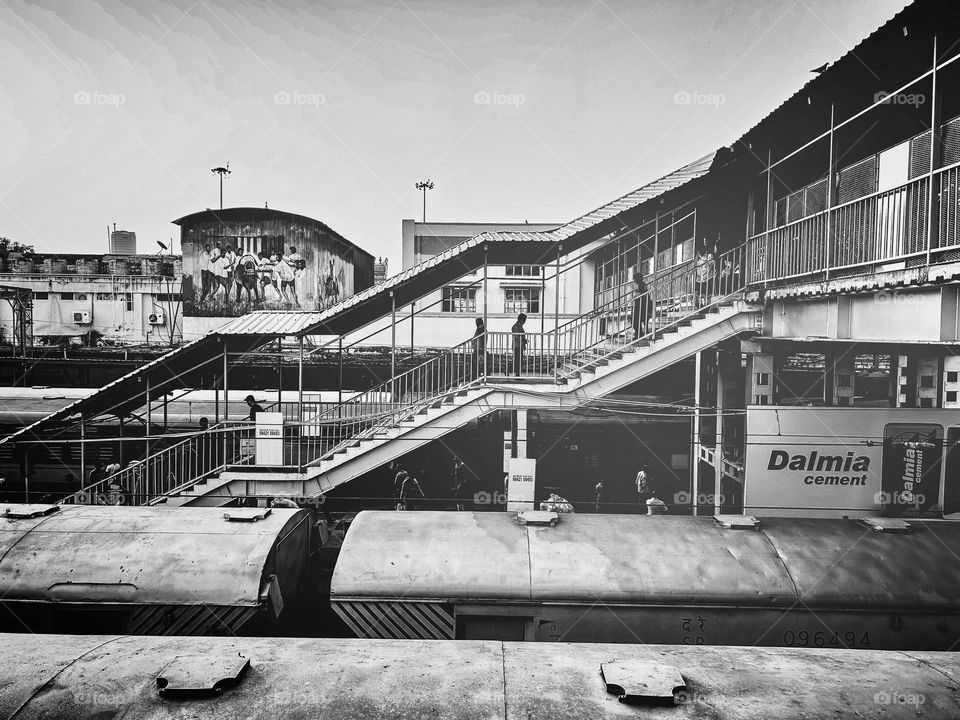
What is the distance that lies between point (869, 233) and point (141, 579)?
1052 cm

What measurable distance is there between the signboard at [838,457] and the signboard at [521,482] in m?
4.14

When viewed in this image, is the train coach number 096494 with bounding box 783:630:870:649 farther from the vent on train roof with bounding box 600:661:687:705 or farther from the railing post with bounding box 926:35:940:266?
the railing post with bounding box 926:35:940:266

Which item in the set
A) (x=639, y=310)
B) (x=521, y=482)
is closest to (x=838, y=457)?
(x=639, y=310)

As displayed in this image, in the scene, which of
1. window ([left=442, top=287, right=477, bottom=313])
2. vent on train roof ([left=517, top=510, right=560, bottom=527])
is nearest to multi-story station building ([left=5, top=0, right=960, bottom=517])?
vent on train roof ([left=517, top=510, right=560, bottom=527])

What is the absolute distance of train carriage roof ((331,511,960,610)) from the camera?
24.2 ft

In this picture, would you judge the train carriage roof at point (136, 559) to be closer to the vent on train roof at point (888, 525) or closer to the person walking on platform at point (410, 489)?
the person walking on platform at point (410, 489)

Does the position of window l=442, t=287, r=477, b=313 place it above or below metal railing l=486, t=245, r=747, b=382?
above

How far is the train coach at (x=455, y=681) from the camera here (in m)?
4.40

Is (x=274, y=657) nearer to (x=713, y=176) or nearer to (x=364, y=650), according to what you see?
(x=364, y=650)

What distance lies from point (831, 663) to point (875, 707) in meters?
0.69

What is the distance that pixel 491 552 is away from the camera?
25.9 feet

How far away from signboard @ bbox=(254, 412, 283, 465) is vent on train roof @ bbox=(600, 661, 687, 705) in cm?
950

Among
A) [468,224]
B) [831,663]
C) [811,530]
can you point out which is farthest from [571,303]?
[831,663]

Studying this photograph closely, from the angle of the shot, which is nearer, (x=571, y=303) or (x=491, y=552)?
(x=491, y=552)
